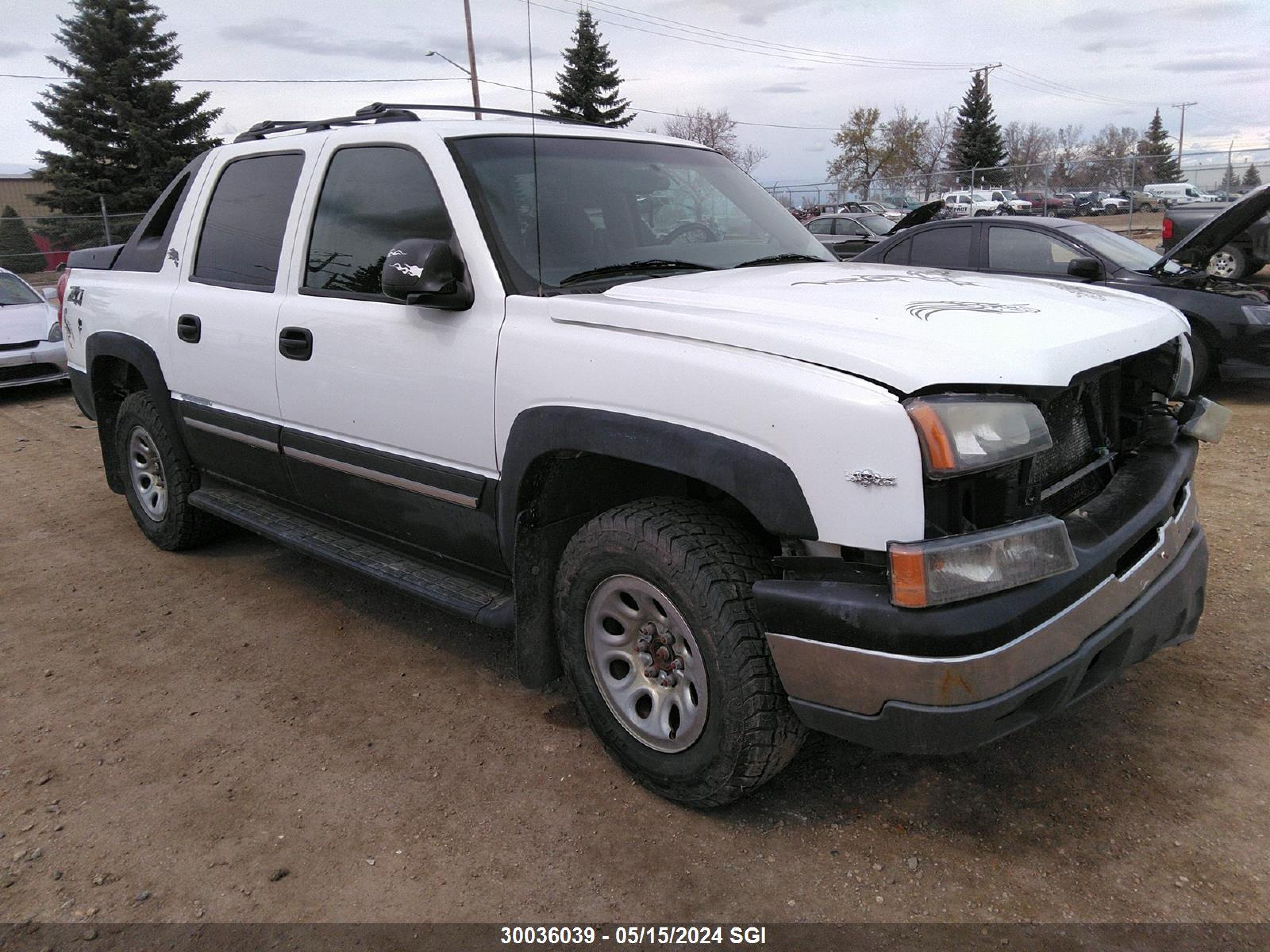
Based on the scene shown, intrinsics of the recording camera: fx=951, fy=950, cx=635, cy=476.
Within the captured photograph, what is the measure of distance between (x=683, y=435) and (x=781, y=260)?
1.49 m

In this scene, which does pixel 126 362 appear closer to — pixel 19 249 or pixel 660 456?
pixel 660 456

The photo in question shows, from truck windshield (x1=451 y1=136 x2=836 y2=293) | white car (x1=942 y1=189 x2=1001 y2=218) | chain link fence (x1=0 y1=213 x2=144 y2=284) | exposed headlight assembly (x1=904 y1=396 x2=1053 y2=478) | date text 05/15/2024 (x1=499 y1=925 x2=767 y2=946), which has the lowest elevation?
date text 05/15/2024 (x1=499 y1=925 x2=767 y2=946)

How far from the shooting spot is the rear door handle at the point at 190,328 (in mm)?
4191

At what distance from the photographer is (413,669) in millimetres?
3758

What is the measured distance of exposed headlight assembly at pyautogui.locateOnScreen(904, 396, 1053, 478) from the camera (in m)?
2.08

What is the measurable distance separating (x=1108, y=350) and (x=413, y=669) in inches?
106

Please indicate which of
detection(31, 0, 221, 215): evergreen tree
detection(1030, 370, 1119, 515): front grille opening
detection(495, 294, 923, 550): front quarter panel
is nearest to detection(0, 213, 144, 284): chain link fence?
detection(31, 0, 221, 215): evergreen tree

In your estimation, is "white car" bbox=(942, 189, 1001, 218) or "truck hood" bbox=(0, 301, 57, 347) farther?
"white car" bbox=(942, 189, 1001, 218)

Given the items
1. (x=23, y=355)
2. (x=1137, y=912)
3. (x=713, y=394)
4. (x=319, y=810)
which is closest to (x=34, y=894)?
(x=319, y=810)

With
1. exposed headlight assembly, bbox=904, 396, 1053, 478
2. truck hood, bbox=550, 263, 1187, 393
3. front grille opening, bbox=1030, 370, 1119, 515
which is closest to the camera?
exposed headlight assembly, bbox=904, 396, 1053, 478

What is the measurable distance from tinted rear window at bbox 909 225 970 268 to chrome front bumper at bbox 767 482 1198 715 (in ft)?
21.7

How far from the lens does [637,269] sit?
3.20 metres

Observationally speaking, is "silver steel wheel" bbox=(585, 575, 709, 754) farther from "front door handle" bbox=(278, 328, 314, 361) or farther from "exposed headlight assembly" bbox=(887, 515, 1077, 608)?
"front door handle" bbox=(278, 328, 314, 361)

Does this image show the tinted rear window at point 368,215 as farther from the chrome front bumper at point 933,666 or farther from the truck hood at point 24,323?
the truck hood at point 24,323
